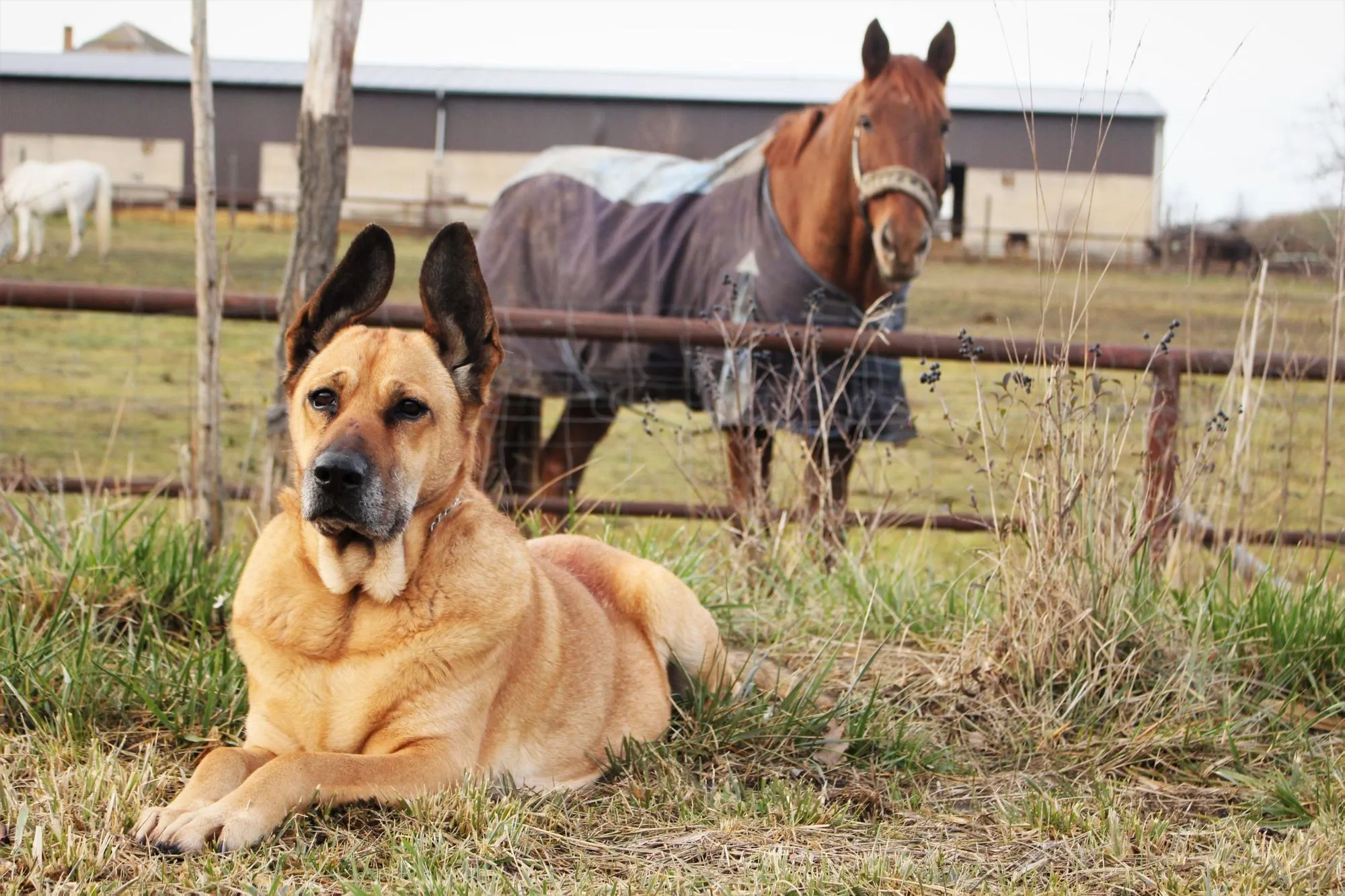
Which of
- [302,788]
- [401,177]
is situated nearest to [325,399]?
[302,788]

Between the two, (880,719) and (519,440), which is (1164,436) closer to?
(880,719)

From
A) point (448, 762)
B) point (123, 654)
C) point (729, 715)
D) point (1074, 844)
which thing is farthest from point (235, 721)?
point (1074, 844)

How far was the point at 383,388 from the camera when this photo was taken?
2969 millimetres

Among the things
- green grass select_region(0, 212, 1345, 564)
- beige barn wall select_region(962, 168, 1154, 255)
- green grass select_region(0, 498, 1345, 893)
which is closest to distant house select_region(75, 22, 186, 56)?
green grass select_region(0, 212, 1345, 564)

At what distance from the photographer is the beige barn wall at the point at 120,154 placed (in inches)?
1040

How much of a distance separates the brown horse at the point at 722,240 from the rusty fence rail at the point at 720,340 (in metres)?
0.35

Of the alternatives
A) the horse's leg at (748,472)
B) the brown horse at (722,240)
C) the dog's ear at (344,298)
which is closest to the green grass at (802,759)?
the horse's leg at (748,472)

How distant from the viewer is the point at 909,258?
6.07m

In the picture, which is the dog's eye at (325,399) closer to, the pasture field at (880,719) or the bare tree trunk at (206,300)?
the pasture field at (880,719)

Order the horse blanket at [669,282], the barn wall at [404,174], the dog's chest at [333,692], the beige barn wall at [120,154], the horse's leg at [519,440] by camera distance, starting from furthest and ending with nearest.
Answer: the beige barn wall at [120,154], the barn wall at [404,174], the horse's leg at [519,440], the horse blanket at [669,282], the dog's chest at [333,692]

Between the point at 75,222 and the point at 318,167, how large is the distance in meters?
14.2

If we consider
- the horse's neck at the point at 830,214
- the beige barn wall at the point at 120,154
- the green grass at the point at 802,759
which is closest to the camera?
the green grass at the point at 802,759

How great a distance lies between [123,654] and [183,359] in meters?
11.0

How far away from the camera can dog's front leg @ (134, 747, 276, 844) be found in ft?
8.80
